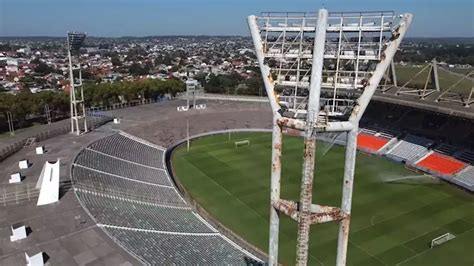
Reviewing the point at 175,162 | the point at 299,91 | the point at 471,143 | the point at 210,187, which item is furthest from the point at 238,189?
the point at 471,143

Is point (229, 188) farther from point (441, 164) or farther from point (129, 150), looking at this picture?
point (441, 164)

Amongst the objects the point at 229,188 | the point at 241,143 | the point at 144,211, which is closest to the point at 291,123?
the point at 144,211

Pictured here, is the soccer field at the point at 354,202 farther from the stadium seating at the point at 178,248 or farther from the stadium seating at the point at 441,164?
the stadium seating at the point at 178,248

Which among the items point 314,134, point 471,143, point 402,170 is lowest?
point 402,170

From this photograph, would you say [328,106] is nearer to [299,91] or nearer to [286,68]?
[299,91]

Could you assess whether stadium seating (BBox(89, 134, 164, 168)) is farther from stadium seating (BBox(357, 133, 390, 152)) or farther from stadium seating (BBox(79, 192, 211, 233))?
stadium seating (BBox(357, 133, 390, 152))

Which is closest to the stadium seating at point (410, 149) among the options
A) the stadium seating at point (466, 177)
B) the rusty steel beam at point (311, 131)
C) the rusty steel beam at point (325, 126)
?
the stadium seating at point (466, 177)
